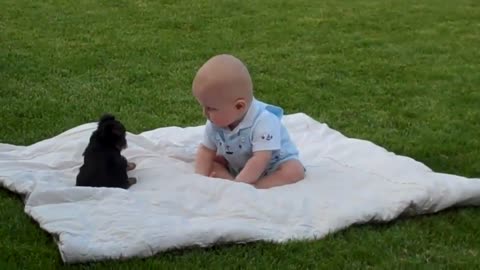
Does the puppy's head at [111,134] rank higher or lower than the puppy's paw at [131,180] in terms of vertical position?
higher

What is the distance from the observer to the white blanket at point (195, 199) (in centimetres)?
426

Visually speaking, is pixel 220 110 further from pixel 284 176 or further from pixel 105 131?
pixel 105 131

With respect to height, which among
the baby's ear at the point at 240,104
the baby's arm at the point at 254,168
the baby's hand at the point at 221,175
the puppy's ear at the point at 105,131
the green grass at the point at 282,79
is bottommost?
the green grass at the point at 282,79

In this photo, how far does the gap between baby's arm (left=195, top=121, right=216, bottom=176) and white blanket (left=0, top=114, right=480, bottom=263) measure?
0.07 metres

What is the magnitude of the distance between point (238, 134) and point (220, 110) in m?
0.21

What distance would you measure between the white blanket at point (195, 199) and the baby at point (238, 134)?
15 centimetres

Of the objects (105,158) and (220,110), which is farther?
(220,110)

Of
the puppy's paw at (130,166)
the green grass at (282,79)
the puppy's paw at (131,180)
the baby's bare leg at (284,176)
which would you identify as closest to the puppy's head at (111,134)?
the puppy's paw at (131,180)

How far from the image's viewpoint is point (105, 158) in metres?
4.80

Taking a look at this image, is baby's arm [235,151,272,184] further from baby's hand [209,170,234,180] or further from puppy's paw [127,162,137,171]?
puppy's paw [127,162,137,171]

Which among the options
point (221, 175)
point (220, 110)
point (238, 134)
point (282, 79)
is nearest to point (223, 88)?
point (220, 110)

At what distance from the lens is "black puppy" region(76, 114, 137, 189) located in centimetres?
480

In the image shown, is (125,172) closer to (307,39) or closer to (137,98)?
(137,98)

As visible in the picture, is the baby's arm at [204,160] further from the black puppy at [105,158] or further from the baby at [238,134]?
the black puppy at [105,158]
